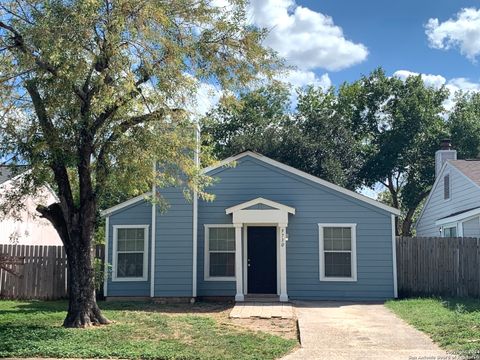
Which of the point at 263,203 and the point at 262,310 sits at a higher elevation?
the point at 263,203

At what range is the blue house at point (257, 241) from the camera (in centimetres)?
1555

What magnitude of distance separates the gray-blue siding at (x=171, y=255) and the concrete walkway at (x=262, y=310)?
1.93m

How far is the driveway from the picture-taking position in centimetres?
832

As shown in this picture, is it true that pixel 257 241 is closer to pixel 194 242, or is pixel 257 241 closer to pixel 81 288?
pixel 194 242

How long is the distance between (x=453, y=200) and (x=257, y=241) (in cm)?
878

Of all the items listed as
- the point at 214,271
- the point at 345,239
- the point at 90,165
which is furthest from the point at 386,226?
the point at 90,165

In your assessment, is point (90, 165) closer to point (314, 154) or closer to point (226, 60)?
point (226, 60)

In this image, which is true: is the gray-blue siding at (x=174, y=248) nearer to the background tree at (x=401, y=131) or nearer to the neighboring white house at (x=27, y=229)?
the neighboring white house at (x=27, y=229)

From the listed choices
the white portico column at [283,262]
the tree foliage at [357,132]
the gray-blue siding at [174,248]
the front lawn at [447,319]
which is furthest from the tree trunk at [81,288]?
the tree foliage at [357,132]

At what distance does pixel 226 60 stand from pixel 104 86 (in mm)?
2829

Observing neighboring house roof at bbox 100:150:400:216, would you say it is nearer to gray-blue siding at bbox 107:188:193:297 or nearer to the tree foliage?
gray-blue siding at bbox 107:188:193:297

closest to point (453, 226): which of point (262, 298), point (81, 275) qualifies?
point (262, 298)

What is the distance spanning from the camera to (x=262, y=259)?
16.1m

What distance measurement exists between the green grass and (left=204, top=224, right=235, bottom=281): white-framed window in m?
3.63
